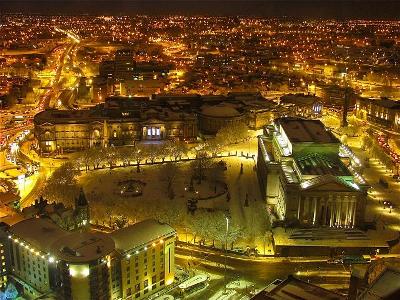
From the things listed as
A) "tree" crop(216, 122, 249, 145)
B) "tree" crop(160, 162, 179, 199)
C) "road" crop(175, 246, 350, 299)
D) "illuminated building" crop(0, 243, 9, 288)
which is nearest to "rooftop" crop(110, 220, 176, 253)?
"road" crop(175, 246, 350, 299)

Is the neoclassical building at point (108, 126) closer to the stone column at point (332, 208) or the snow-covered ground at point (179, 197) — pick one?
the snow-covered ground at point (179, 197)

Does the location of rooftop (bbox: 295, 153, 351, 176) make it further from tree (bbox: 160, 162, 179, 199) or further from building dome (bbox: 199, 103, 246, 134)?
building dome (bbox: 199, 103, 246, 134)

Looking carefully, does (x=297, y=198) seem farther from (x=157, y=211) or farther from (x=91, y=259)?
(x=91, y=259)

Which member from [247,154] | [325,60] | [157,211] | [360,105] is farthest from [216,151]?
[325,60]

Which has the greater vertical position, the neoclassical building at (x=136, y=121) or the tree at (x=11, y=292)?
the neoclassical building at (x=136, y=121)

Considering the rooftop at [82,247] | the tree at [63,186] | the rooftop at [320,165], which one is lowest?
the tree at [63,186]

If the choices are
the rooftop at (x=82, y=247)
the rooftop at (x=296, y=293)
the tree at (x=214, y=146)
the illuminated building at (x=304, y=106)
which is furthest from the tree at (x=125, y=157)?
the rooftop at (x=296, y=293)

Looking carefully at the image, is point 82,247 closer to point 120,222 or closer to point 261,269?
point 120,222

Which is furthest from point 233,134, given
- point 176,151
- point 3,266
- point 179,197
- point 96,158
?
point 3,266
